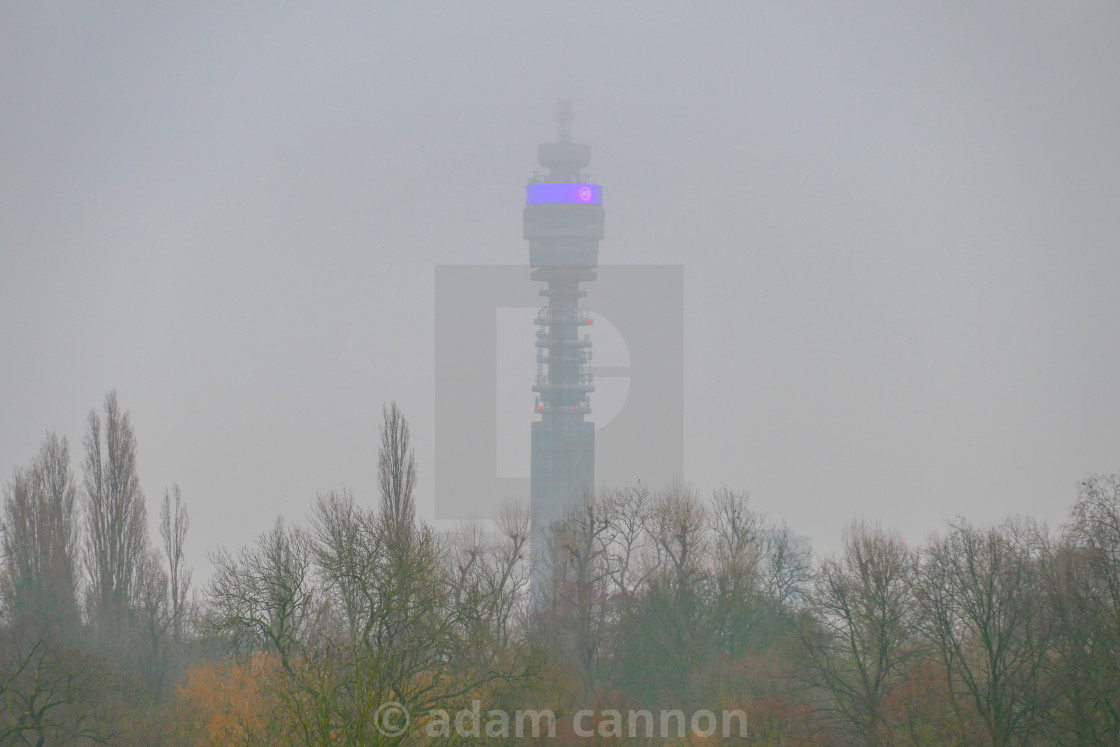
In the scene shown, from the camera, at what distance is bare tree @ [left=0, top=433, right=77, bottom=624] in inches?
2491

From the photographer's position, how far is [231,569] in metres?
39.9

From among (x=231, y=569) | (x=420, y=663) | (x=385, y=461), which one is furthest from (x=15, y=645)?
(x=385, y=461)

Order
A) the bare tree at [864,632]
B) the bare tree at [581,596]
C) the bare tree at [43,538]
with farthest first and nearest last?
the bare tree at [43,538]
the bare tree at [581,596]
the bare tree at [864,632]

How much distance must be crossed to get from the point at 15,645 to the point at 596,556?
85.8 feet

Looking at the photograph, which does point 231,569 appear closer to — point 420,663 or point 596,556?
point 420,663

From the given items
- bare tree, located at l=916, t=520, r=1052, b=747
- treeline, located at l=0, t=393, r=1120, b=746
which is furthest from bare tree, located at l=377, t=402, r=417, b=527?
bare tree, located at l=916, t=520, r=1052, b=747
